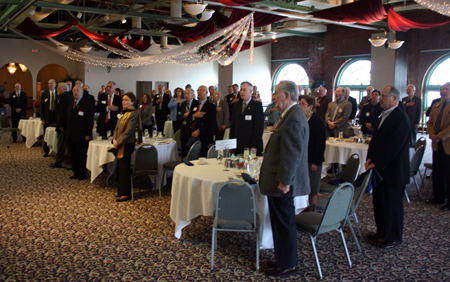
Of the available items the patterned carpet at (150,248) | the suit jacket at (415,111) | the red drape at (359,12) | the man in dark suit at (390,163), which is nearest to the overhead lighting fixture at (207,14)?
the red drape at (359,12)

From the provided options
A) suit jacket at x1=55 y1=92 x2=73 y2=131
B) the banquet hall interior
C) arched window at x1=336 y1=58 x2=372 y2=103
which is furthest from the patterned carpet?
arched window at x1=336 y1=58 x2=372 y2=103

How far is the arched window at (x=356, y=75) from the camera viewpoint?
17.1m

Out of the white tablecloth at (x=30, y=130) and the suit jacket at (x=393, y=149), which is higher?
the suit jacket at (x=393, y=149)

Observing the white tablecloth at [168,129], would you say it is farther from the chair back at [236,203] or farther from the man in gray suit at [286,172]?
the man in gray suit at [286,172]

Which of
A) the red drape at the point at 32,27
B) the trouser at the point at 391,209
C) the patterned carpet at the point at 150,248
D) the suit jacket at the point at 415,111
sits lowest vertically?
the patterned carpet at the point at 150,248

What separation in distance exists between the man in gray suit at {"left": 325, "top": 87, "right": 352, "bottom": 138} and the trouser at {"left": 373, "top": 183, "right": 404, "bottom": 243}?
3.81m

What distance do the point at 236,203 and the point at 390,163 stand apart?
1807mm

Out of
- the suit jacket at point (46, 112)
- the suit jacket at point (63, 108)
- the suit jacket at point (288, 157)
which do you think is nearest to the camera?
the suit jacket at point (288, 157)

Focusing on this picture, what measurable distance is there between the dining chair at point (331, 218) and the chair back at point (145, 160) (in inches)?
118

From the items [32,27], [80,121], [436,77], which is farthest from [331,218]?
[436,77]

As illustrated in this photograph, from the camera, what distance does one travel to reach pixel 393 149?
14.1 ft

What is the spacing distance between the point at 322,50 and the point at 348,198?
51.5ft

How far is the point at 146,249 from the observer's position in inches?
173

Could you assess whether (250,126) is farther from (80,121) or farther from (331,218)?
(80,121)
